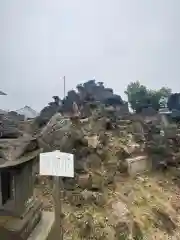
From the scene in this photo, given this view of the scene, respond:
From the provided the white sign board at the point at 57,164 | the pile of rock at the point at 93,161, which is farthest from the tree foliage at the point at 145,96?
the white sign board at the point at 57,164

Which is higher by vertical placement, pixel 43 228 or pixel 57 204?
pixel 57 204

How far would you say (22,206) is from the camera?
2771 millimetres

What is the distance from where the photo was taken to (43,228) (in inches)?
121

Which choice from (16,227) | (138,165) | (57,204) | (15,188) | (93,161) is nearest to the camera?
(16,227)

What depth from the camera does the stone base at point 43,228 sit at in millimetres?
2887

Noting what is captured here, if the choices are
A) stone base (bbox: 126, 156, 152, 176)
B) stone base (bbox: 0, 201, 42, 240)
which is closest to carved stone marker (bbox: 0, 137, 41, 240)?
stone base (bbox: 0, 201, 42, 240)

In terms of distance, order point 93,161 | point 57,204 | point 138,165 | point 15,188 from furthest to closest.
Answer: point 138,165
point 93,161
point 57,204
point 15,188

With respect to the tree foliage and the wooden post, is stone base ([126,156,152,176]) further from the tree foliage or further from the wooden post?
the tree foliage

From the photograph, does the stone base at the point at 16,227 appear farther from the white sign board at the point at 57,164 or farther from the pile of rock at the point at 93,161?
the pile of rock at the point at 93,161

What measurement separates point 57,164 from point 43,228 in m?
0.81

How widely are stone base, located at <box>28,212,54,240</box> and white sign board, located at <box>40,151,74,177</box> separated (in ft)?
2.17

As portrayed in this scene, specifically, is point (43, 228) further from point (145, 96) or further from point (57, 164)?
point (145, 96)

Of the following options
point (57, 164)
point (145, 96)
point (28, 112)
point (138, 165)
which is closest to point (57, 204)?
point (57, 164)

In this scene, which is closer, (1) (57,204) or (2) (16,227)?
(2) (16,227)
